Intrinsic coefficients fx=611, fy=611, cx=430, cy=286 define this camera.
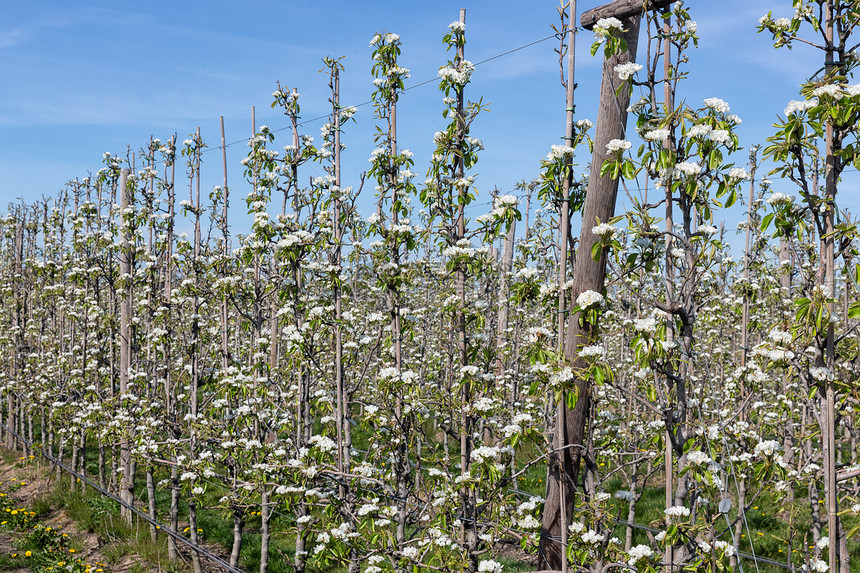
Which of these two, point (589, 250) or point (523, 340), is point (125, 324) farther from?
point (589, 250)

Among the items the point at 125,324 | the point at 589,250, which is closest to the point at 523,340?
the point at 589,250

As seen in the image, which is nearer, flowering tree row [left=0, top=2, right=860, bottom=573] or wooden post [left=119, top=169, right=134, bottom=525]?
flowering tree row [left=0, top=2, right=860, bottom=573]

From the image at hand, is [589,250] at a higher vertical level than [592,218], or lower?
lower

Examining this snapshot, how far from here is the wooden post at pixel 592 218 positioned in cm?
307

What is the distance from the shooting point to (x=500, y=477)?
12.8ft

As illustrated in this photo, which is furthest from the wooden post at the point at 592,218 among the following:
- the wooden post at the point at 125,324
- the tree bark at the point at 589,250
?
the wooden post at the point at 125,324

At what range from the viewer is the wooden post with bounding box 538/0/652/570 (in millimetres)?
3066

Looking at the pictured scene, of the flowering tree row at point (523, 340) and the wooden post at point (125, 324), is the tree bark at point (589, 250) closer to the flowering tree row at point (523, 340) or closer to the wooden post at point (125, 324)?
the flowering tree row at point (523, 340)

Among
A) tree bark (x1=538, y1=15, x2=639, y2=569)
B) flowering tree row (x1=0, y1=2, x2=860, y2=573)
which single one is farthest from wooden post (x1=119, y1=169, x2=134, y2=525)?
tree bark (x1=538, y1=15, x2=639, y2=569)

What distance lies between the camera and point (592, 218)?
312cm

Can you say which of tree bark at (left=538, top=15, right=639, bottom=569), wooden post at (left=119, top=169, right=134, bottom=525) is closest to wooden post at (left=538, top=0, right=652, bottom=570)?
tree bark at (left=538, top=15, right=639, bottom=569)

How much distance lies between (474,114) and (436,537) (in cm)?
295

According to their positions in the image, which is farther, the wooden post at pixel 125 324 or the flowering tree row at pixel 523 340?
the wooden post at pixel 125 324

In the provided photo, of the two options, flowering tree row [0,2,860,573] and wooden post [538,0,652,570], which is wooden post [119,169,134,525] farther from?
wooden post [538,0,652,570]
